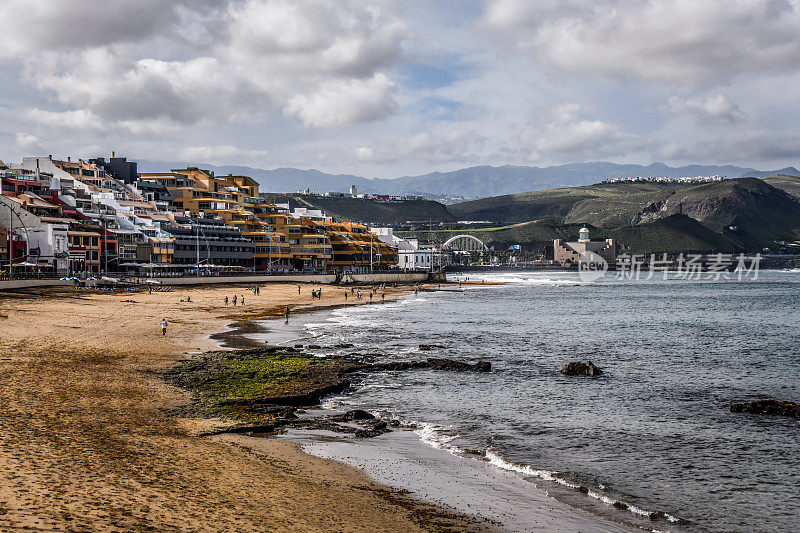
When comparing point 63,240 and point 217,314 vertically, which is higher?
point 63,240

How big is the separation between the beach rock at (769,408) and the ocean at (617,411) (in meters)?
0.84

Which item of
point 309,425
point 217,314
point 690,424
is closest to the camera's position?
point 309,425

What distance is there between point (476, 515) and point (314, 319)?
6543cm

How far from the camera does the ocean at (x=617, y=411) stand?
22.8 m

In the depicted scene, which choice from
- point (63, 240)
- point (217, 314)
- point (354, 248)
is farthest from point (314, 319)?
point (354, 248)

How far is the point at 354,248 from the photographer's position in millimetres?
195875

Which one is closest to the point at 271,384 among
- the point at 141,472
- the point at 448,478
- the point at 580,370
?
the point at 448,478

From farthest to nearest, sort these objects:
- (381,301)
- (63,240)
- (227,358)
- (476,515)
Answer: (381,301), (63,240), (227,358), (476,515)

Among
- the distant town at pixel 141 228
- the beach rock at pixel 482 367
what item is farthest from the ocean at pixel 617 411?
the distant town at pixel 141 228

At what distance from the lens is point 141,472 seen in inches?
791

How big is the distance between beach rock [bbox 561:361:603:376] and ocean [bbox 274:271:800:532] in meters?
0.75

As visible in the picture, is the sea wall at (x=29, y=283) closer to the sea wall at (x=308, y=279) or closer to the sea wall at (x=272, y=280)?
the sea wall at (x=272, y=280)

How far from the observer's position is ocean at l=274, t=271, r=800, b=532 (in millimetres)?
22812

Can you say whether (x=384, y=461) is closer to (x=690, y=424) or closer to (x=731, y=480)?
(x=731, y=480)
